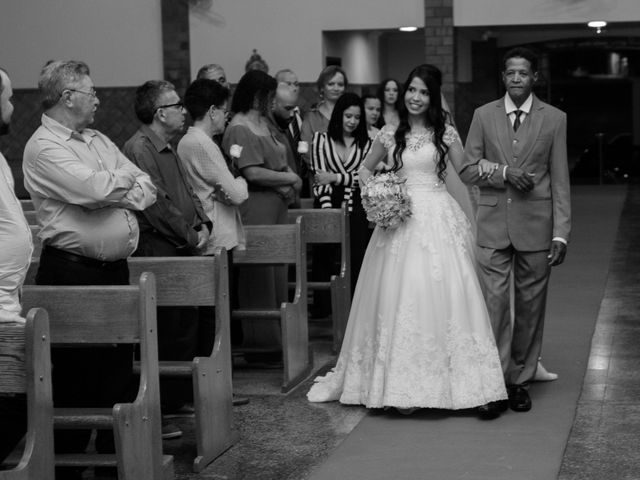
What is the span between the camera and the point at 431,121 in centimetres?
688

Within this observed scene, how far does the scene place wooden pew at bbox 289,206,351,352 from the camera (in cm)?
852

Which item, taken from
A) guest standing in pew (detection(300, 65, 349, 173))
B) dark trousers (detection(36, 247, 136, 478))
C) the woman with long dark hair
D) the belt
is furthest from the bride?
the woman with long dark hair

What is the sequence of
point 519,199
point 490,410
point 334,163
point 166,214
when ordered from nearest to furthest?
point 490,410, point 166,214, point 519,199, point 334,163

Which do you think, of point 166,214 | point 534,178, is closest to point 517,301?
point 534,178

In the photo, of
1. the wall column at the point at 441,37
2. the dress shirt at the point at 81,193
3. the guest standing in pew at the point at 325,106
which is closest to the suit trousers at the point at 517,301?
the dress shirt at the point at 81,193

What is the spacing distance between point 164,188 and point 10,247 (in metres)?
2.21

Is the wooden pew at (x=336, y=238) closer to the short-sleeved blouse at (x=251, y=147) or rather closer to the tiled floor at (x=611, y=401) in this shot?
the short-sleeved blouse at (x=251, y=147)

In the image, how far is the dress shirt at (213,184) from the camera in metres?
7.12

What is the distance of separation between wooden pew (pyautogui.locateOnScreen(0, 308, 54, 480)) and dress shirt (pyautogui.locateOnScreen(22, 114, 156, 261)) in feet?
4.01

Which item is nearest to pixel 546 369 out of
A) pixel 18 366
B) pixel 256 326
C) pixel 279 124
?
pixel 256 326

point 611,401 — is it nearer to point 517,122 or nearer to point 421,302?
point 421,302

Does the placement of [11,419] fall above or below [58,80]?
below

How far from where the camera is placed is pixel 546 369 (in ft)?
24.9

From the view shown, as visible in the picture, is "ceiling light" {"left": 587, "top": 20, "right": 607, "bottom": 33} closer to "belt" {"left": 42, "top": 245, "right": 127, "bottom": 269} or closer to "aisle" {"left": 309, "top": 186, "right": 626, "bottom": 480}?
"aisle" {"left": 309, "top": 186, "right": 626, "bottom": 480}
